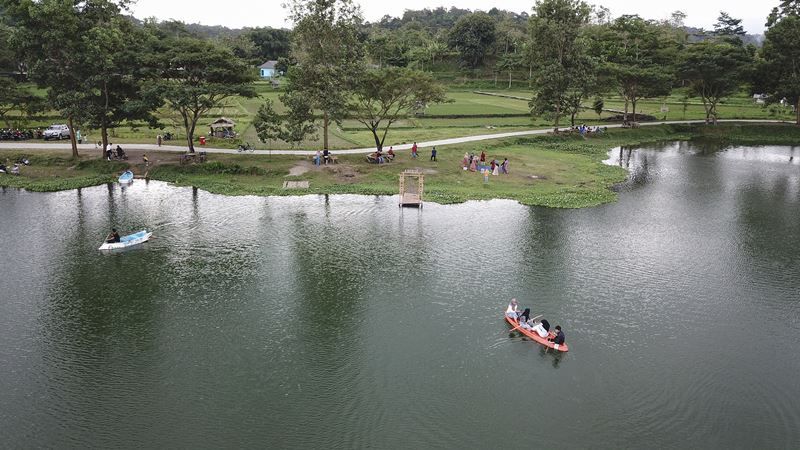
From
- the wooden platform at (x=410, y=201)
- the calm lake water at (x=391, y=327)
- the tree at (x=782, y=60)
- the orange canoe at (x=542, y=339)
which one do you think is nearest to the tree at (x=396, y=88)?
the wooden platform at (x=410, y=201)

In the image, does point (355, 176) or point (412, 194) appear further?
point (355, 176)

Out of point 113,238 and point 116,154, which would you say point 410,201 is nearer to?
point 113,238

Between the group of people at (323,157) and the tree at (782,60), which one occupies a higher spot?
the tree at (782,60)

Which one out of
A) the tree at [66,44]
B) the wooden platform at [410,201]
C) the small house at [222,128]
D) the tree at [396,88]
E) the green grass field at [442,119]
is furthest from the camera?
the small house at [222,128]

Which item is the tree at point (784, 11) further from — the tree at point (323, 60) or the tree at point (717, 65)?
the tree at point (323, 60)

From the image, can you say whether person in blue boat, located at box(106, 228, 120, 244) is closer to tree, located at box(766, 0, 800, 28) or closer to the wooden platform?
the wooden platform

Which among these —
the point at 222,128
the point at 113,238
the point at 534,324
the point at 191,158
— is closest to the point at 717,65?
the point at 222,128

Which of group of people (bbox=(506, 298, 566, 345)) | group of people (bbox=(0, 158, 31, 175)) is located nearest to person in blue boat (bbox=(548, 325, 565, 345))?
group of people (bbox=(506, 298, 566, 345))
